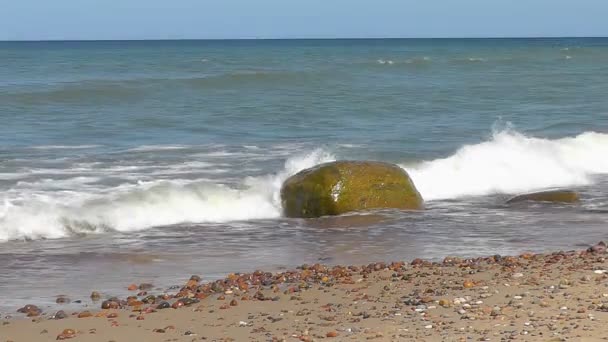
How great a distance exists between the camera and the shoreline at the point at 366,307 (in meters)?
6.95

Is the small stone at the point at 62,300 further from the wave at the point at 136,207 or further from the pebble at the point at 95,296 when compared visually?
the wave at the point at 136,207

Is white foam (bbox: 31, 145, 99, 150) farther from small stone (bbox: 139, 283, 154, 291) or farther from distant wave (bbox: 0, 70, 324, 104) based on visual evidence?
small stone (bbox: 139, 283, 154, 291)

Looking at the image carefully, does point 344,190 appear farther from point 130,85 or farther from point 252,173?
point 130,85

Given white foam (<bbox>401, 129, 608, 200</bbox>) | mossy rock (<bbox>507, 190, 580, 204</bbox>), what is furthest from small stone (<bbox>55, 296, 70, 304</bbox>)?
white foam (<bbox>401, 129, 608, 200</bbox>)

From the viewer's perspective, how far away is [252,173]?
16531 millimetres

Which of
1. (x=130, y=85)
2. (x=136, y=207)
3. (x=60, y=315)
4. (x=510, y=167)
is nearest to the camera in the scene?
(x=60, y=315)

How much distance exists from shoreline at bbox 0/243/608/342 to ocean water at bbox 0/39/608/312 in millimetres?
888

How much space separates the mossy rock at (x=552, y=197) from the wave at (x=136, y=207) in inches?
130

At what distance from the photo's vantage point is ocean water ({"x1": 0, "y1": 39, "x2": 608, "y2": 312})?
1089 centimetres

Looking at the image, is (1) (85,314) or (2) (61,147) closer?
(1) (85,314)

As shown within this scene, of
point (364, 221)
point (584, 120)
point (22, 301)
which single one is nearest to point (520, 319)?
point (22, 301)

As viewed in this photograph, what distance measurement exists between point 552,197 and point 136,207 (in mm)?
5483

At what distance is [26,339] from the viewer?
7.43 meters

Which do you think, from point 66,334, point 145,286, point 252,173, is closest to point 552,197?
point 252,173
